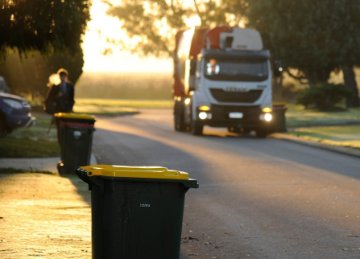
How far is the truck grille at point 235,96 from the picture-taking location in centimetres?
3406

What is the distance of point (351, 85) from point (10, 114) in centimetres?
4255

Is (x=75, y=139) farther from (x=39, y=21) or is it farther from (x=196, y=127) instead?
(x=196, y=127)

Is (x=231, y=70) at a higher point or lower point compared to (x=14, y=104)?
higher

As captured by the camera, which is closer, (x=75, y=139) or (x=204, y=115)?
(x=75, y=139)

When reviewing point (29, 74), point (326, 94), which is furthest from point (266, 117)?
point (326, 94)

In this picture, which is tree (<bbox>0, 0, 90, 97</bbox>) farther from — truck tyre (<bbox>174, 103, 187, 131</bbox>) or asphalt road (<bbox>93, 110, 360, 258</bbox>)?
truck tyre (<bbox>174, 103, 187, 131</bbox>)

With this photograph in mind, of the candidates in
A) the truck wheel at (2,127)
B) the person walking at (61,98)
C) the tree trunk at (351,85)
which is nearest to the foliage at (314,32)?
the tree trunk at (351,85)

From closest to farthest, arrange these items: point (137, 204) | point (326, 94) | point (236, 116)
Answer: point (137, 204), point (236, 116), point (326, 94)

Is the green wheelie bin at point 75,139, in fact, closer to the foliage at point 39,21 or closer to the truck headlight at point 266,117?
the foliage at point 39,21

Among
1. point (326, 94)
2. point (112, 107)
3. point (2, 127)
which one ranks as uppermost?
point (2, 127)

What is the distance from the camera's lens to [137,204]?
844 centimetres

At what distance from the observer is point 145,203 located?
27.7 ft

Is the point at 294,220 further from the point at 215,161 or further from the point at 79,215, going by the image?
the point at 215,161

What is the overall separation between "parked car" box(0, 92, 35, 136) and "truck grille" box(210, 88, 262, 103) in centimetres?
738
